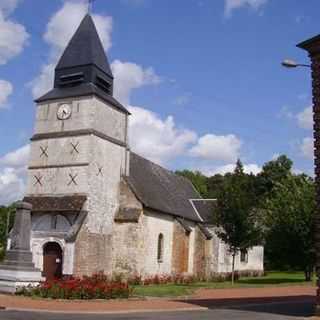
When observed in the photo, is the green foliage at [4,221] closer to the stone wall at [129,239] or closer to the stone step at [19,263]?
the stone wall at [129,239]

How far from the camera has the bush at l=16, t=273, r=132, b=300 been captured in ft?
63.3

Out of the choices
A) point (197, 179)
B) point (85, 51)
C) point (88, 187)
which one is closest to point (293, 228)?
point (88, 187)

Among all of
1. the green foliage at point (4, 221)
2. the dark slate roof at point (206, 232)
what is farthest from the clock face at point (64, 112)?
the green foliage at point (4, 221)

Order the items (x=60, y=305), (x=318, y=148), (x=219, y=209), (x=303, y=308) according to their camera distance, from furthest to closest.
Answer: (x=219, y=209)
(x=303, y=308)
(x=60, y=305)
(x=318, y=148)

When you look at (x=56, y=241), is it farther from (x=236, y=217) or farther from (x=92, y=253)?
(x=236, y=217)

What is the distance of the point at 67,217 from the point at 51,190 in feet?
7.76

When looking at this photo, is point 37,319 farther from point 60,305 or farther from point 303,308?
point 303,308

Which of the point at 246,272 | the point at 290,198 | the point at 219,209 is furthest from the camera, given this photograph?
the point at 246,272

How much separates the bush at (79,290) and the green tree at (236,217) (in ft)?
45.2

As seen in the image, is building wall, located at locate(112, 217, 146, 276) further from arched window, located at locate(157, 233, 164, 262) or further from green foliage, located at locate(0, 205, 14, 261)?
green foliage, located at locate(0, 205, 14, 261)

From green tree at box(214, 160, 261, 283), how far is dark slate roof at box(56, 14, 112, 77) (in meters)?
11.4

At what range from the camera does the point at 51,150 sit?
3291 centimetres

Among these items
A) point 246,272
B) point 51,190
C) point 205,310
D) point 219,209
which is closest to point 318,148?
point 205,310

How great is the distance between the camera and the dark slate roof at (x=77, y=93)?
108 ft
